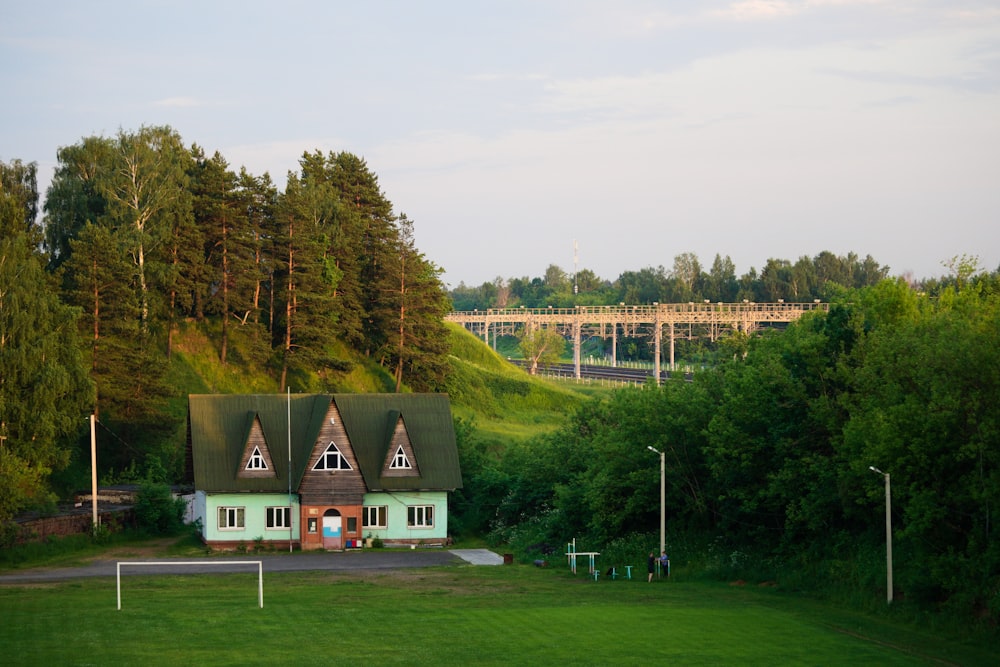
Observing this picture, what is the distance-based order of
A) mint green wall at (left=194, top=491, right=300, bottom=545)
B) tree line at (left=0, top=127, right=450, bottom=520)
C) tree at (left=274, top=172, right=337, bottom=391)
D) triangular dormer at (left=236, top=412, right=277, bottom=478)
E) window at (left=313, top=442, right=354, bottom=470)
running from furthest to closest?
tree at (left=274, top=172, right=337, bottom=391) < tree line at (left=0, top=127, right=450, bottom=520) < triangular dormer at (left=236, top=412, right=277, bottom=478) < window at (left=313, top=442, right=354, bottom=470) < mint green wall at (left=194, top=491, right=300, bottom=545)

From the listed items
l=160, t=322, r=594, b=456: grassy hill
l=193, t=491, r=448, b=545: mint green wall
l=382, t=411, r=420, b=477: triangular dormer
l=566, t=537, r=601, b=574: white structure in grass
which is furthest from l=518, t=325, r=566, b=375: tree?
l=566, t=537, r=601, b=574: white structure in grass

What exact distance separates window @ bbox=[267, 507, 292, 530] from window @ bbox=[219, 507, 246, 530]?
53.6 inches

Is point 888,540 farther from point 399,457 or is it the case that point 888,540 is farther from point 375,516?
point 375,516

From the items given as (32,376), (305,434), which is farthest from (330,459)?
(32,376)

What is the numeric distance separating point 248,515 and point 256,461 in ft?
9.20

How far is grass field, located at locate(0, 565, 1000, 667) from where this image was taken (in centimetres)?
3253

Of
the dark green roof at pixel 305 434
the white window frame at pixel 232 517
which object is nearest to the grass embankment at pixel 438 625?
the white window frame at pixel 232 517

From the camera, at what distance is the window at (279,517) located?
62.6 metres

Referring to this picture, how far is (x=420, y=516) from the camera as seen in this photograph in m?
64.6

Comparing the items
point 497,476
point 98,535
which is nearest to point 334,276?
point 497,476

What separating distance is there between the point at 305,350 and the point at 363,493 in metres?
29.9

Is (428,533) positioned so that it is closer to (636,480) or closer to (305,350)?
(636,480)

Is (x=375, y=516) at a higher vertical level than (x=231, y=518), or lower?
lower

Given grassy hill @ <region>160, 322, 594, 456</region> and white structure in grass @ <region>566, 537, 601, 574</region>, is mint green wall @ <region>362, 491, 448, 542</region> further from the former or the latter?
grassy hill @ <region>160, 322, 594, 456</region>
